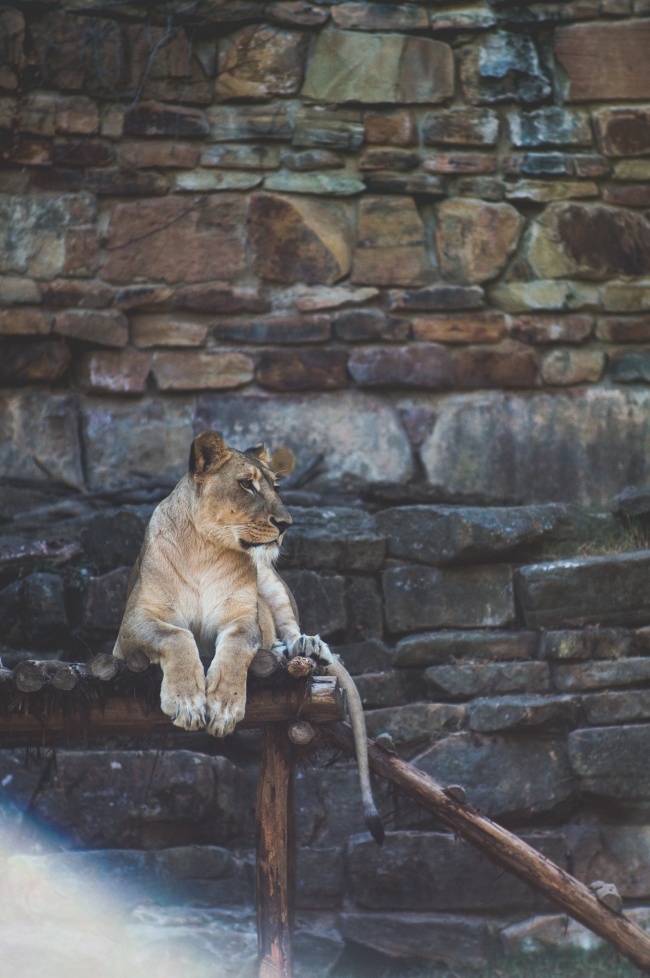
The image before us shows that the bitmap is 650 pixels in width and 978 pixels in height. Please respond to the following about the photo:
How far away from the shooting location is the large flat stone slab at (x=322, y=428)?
6148 millimetres

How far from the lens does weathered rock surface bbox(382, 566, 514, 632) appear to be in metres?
5.43

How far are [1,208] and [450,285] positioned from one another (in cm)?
231

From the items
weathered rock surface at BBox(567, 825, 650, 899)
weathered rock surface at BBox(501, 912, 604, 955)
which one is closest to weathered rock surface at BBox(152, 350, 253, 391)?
weathered rock surface at BBox(567, 825, 650, 899)

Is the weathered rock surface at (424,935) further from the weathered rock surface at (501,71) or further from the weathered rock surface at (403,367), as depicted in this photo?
the weathered rock surface at (501,71)

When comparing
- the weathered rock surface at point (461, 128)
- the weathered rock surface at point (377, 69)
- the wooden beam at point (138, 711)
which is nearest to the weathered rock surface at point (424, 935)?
the wooden beam at point (138, 711)

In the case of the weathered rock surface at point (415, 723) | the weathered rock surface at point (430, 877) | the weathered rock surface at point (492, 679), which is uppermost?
the weathered rock surface at point (492, 679)

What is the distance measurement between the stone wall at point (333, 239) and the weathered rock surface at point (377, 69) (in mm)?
13

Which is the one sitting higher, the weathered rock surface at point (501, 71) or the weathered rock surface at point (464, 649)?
the weathered rock surface at point (501, 71)

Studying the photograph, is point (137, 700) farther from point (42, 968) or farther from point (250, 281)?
point (250, 281)

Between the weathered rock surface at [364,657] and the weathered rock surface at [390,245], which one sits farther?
the weathered rock surface at [390,245]

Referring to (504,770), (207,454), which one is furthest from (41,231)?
(504,770)

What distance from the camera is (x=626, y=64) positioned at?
6395 mm

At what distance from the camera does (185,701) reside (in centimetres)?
379

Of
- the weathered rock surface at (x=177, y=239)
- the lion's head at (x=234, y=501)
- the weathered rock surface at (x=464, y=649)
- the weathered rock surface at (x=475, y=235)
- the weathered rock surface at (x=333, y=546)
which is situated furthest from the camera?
the weathered rock surface at (x=475, y=235)
